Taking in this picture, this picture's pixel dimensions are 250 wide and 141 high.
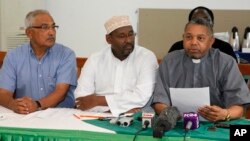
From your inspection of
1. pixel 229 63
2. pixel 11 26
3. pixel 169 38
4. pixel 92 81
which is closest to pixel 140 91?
pixel 92 81

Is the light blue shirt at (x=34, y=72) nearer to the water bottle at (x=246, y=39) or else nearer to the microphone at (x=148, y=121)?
the microphone at (x=148, y=121)

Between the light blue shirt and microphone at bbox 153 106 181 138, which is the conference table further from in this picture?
the light blue shirt

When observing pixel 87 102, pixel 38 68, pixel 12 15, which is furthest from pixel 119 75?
pixel 12 15

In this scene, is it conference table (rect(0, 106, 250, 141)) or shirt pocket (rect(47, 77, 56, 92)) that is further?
shirt pocket (rect(47, 77, 56, 92))

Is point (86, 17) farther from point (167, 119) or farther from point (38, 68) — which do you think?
point (167, 119)

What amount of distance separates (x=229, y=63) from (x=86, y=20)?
342 centimetres

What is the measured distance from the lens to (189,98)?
220 centimetres

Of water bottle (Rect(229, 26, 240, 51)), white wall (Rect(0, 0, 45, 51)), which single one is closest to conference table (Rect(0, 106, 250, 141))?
water bottle (Rect(229, 26, 240, 51))

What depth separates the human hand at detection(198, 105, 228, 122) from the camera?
2086 mm

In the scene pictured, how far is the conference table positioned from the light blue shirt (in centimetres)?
70

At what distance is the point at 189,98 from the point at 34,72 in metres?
1.38

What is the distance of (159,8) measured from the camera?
524 centimetres

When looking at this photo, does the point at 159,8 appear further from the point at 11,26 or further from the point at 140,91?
the point at 140,91

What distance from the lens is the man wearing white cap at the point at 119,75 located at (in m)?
2.67
